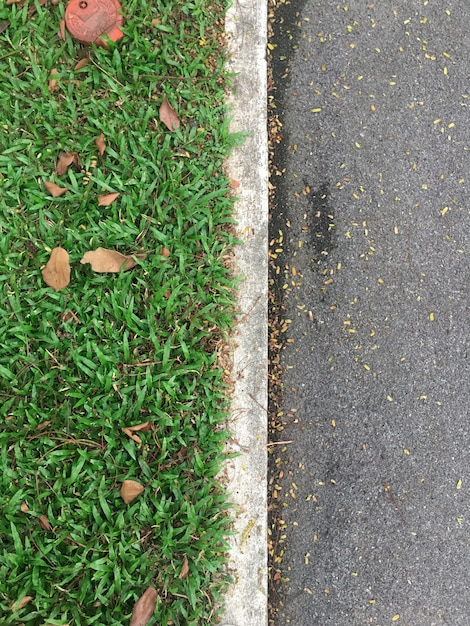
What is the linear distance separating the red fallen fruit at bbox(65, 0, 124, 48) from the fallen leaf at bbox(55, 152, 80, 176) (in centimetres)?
58

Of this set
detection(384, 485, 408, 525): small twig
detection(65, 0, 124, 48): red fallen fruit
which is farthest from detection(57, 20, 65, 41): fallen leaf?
detection(384, 485, 408, 525): small twig

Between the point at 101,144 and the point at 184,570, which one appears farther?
the point at 101,144

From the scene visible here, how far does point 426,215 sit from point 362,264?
0.43 metres

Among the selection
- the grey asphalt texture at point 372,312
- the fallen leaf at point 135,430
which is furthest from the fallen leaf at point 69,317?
the grey asphalt texture at point 372,312

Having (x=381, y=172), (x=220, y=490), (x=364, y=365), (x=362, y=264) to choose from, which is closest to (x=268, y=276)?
(x=362, y=264)

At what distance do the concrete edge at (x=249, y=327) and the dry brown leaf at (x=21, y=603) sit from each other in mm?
768

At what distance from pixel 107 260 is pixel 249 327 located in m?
0.71

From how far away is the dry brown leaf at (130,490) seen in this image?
198 cm

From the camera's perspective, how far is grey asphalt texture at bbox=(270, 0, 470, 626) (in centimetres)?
219

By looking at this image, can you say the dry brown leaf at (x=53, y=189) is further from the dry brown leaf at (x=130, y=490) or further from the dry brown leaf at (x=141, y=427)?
the dry brown leaf at (x=130, y=490)

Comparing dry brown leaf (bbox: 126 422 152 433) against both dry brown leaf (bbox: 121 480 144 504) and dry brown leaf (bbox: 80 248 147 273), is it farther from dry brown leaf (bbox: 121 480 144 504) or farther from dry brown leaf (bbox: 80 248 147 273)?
dry brown leaf (bbox: 80 248 147 273)

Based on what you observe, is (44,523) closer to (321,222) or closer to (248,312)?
(248,312)

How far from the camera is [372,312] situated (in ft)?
7.84

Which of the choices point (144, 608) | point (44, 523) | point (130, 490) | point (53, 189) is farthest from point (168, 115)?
point (144, 608)
